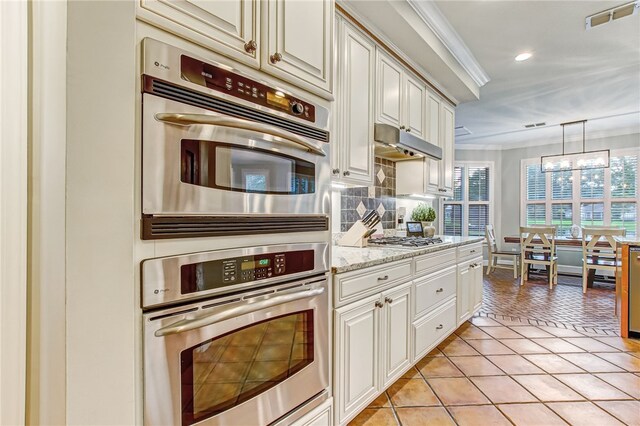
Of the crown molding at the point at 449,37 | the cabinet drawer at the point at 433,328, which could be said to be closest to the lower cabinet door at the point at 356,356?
the cabinet drawer at the point at 433,328

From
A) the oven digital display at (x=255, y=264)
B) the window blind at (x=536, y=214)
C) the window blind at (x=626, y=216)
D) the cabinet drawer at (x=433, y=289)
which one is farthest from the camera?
the window blind at (x=536, y=214)

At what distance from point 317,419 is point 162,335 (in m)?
0.84

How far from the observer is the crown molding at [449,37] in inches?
97.8

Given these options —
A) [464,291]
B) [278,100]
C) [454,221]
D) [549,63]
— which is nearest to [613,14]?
[549,63]

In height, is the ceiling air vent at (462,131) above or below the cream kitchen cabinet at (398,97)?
above

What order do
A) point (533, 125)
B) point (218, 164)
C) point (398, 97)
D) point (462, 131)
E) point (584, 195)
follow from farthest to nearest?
point (584, 195), point (462, 131), point (533, 125), point (398, 97), point (218, 164)

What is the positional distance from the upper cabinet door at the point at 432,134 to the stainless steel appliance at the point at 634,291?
1.85 metres

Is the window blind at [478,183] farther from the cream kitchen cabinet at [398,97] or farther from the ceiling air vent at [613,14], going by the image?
the ceiling air vent at [613,14]

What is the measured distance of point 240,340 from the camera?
108cm

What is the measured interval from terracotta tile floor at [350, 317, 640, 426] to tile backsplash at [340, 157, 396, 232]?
4.08 feet

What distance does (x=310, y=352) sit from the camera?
1.34m

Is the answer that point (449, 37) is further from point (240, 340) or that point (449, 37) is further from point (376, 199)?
point (240, 340)

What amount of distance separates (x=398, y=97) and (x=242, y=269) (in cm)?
230

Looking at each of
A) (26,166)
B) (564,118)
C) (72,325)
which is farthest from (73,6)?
(564,118)
